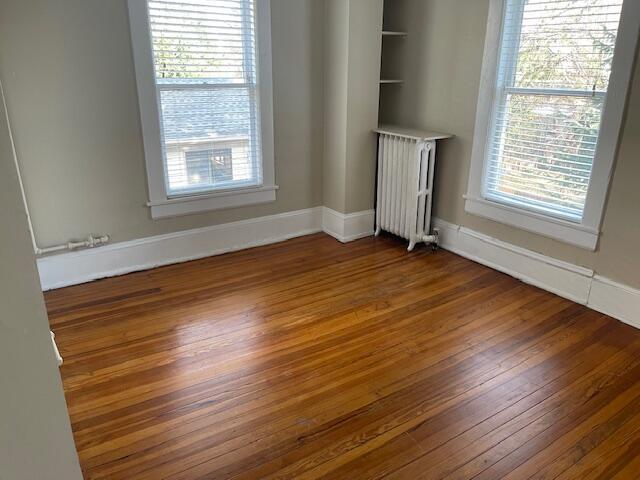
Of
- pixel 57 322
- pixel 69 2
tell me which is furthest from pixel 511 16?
pixel 57 322

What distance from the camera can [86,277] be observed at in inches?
131

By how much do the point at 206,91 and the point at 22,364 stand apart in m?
2.84

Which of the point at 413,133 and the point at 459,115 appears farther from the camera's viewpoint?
the point at 413,133

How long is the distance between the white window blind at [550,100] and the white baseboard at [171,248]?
1691 mm

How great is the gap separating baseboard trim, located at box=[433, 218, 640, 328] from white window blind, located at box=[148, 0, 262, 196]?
176 centimetres

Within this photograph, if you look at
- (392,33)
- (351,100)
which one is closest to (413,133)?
(351,100)

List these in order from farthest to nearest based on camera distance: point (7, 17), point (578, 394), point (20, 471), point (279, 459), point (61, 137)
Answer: point (61, 137) → point (7, 17) → point (578, 394) → point (279, 459) → point (20, 471)

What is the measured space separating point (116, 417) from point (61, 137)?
1.86 metres

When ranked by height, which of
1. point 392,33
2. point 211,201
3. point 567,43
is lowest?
point 211,201

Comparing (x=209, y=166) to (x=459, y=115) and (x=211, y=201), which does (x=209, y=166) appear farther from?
(x=459, y=115)

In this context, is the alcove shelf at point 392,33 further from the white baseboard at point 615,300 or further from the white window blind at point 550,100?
the white baseboard at point 615,300

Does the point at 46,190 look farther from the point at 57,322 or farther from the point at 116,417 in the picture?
the point at 116,417

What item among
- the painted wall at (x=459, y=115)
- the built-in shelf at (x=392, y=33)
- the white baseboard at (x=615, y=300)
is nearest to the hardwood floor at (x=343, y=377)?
the white baseboard at (x=615, y=300)

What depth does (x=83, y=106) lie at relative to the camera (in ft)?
10.0
